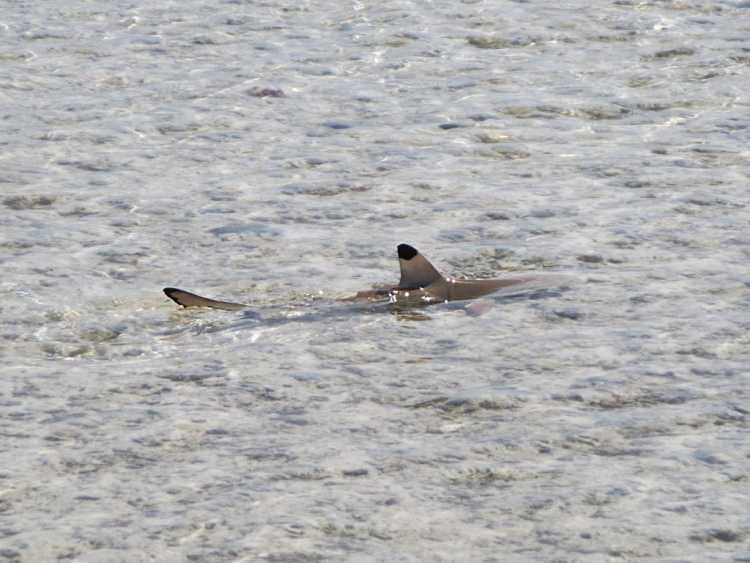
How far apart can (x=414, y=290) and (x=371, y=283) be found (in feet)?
0.79

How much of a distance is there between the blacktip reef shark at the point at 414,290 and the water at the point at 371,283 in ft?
0.26

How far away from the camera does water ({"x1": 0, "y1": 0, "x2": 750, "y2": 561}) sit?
11.1 ft

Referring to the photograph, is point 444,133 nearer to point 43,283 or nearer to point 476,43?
point 476,43

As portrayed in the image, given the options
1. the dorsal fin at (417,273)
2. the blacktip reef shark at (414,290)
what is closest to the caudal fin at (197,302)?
the blacktip reef shark at (414,290)

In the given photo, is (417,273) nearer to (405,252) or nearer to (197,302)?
(405,252)

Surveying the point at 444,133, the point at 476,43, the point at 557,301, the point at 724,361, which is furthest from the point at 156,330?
the point at 476,43

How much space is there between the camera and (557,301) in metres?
4.79

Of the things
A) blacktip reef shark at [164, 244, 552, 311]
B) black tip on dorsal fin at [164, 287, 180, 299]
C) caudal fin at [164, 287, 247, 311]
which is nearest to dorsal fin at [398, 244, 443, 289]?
blacktip reef shark at [164, 244, 552, 311]

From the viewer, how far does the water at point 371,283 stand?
3.39 m

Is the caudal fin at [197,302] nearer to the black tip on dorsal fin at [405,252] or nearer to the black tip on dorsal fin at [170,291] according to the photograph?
the black tip on dorsal fin at [170,291]

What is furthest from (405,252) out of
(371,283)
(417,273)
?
(371,283)

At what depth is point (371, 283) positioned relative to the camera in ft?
16.5

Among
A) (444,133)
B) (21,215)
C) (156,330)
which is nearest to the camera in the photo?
(156,330)

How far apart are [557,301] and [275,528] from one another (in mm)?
1735
